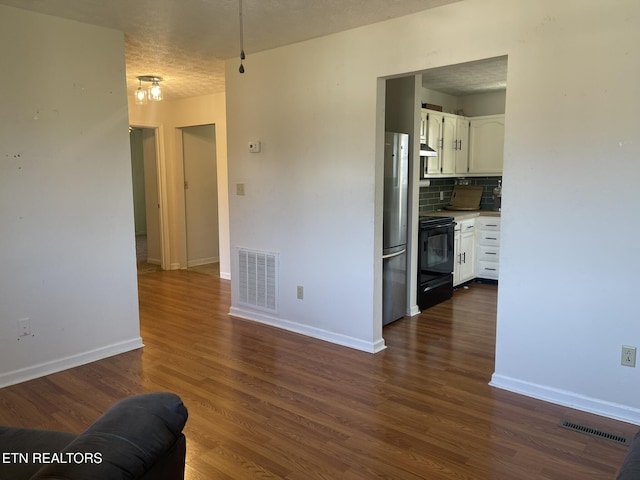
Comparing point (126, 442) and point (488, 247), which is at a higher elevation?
point (126, 442)

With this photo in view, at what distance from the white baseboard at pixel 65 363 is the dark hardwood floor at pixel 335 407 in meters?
0.08

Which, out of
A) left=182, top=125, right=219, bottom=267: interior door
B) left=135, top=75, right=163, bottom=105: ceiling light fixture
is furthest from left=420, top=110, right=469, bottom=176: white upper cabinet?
left=182, top=125, right=219, bottom=267: interior door

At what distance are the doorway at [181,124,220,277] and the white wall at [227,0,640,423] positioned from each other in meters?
3.54

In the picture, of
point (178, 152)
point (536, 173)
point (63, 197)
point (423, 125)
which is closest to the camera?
point (536, 173)

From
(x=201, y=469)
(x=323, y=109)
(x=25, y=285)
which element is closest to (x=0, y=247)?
(x=25, y=285)

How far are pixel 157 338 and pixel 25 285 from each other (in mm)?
1190

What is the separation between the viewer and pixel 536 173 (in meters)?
2.84

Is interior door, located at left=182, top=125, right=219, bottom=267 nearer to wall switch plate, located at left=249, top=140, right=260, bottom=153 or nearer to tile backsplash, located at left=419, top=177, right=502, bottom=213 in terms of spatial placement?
wall switch plate, located at left=249, top=140, right=260, bottom=153

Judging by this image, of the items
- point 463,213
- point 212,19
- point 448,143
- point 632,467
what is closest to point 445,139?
point 448,143

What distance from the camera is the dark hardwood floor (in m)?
2.30

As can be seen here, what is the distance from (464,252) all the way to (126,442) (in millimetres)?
5055

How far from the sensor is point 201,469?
226 centimetres

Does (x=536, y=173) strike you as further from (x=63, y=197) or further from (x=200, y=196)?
(x=200, y=196)

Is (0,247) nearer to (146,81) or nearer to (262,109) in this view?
(262,109)
